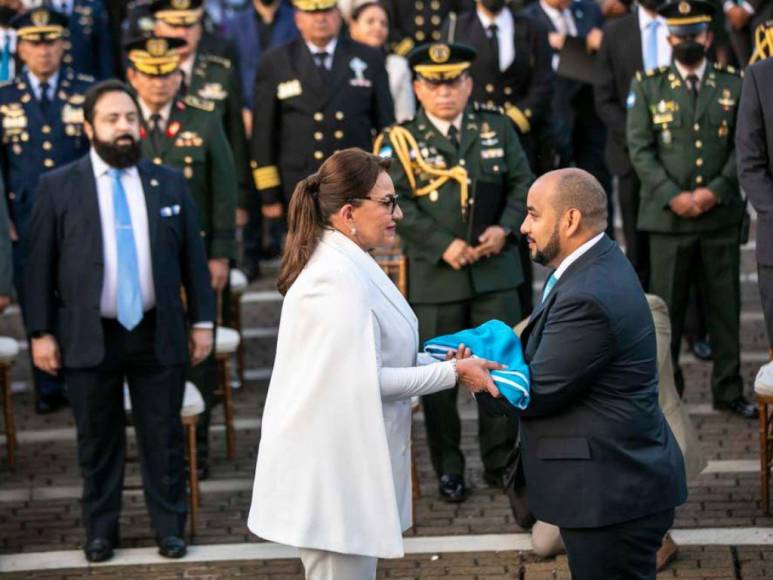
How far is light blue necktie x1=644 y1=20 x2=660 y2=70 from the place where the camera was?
10812 mm

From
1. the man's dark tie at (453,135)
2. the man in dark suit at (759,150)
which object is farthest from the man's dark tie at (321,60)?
the man in dark suit at (759,150)

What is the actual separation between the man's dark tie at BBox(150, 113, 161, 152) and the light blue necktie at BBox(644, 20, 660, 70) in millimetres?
3326

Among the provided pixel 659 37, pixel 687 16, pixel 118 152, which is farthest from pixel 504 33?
A: pixel 118 152

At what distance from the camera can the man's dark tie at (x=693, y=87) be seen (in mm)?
9781

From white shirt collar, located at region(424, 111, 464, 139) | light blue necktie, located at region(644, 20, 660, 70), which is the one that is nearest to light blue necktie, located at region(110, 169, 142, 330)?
white shirt collar, located at region(424, 111, 464, 139)

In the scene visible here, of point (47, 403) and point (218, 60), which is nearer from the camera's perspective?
point (47, 403)

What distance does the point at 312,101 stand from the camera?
35.7ft

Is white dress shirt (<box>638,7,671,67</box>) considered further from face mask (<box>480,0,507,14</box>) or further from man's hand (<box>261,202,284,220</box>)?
man's hand (<box>261,202,284,220</box>)

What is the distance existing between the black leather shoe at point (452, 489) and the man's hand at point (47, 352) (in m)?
2.21

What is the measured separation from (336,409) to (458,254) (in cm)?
323

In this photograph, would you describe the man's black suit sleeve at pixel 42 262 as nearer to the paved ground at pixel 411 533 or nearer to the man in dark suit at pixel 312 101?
the paved ground at pixel 411 533

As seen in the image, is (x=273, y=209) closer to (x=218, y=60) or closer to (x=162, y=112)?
(x=218, y=60)

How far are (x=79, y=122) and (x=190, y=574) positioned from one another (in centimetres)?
377

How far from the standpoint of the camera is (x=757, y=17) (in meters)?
11.9
